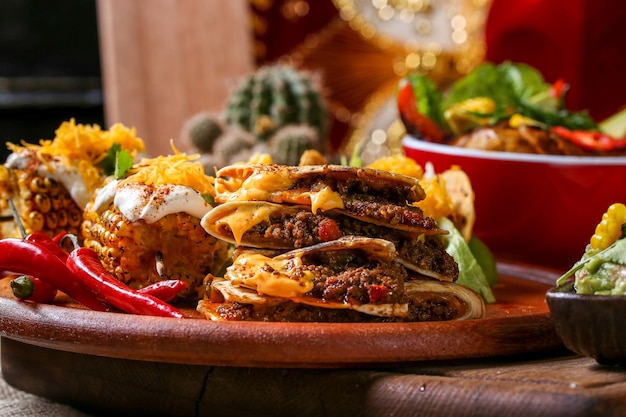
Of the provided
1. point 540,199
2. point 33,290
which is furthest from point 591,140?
point 33,290

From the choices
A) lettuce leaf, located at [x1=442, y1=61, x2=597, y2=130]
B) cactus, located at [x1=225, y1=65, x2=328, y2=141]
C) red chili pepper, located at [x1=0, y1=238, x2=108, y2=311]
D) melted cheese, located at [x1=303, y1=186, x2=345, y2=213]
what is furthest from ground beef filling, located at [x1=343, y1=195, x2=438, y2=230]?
cactus, located at [x1=225, y1=65, x2=328, y2=141]

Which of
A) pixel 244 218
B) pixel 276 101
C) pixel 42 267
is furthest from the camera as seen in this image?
pixel 276 101

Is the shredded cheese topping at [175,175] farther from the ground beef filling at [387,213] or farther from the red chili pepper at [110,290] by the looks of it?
the ground beef filling at [387,213]

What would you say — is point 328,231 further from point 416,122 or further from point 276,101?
point 276,101

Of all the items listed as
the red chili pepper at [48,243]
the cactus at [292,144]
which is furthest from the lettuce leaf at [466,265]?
the cactus at [292,144]

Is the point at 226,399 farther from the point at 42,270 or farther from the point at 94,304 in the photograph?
the point at 42,270

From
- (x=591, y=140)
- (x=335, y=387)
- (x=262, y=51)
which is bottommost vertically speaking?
(x=335, y=387)

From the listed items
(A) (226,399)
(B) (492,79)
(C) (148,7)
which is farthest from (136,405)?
(C) (148,7)
